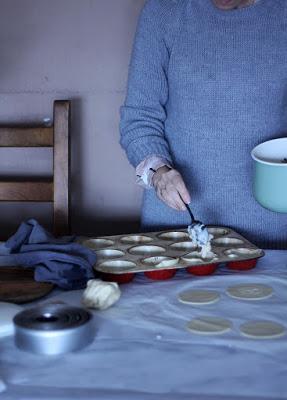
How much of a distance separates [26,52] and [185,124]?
0.71 meters

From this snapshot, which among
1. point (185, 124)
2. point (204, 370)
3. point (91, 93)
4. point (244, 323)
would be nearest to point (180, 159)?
point (185, 124)

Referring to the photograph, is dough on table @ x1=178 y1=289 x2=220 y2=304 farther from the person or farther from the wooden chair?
the wooden chair

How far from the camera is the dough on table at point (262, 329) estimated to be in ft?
2.87

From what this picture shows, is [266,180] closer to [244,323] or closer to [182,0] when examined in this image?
[244,323]

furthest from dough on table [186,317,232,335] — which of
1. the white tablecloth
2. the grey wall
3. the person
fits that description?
A: the grey wall

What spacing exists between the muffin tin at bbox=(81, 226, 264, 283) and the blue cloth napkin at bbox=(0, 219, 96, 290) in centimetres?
4

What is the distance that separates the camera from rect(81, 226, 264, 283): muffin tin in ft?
3.65

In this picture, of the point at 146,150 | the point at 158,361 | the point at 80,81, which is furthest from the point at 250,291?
the point at 80,81

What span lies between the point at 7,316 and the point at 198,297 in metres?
0.32

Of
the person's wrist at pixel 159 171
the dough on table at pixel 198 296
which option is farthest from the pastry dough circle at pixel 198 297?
the person's wrist at pixel 159 171

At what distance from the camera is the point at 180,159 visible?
5.03 ft

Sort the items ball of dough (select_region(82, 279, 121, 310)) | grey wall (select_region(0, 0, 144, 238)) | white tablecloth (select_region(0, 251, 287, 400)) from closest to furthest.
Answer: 1. white tablecloth (select_region(0, 251, 287, 400))
2. ball of dough (select_region(82, 279, 121, 310))
3. grey wall (select_region(0, 0, 144, 238))

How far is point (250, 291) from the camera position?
1057 mm

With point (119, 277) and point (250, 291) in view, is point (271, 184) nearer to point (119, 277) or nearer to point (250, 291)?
point (250, 291)
